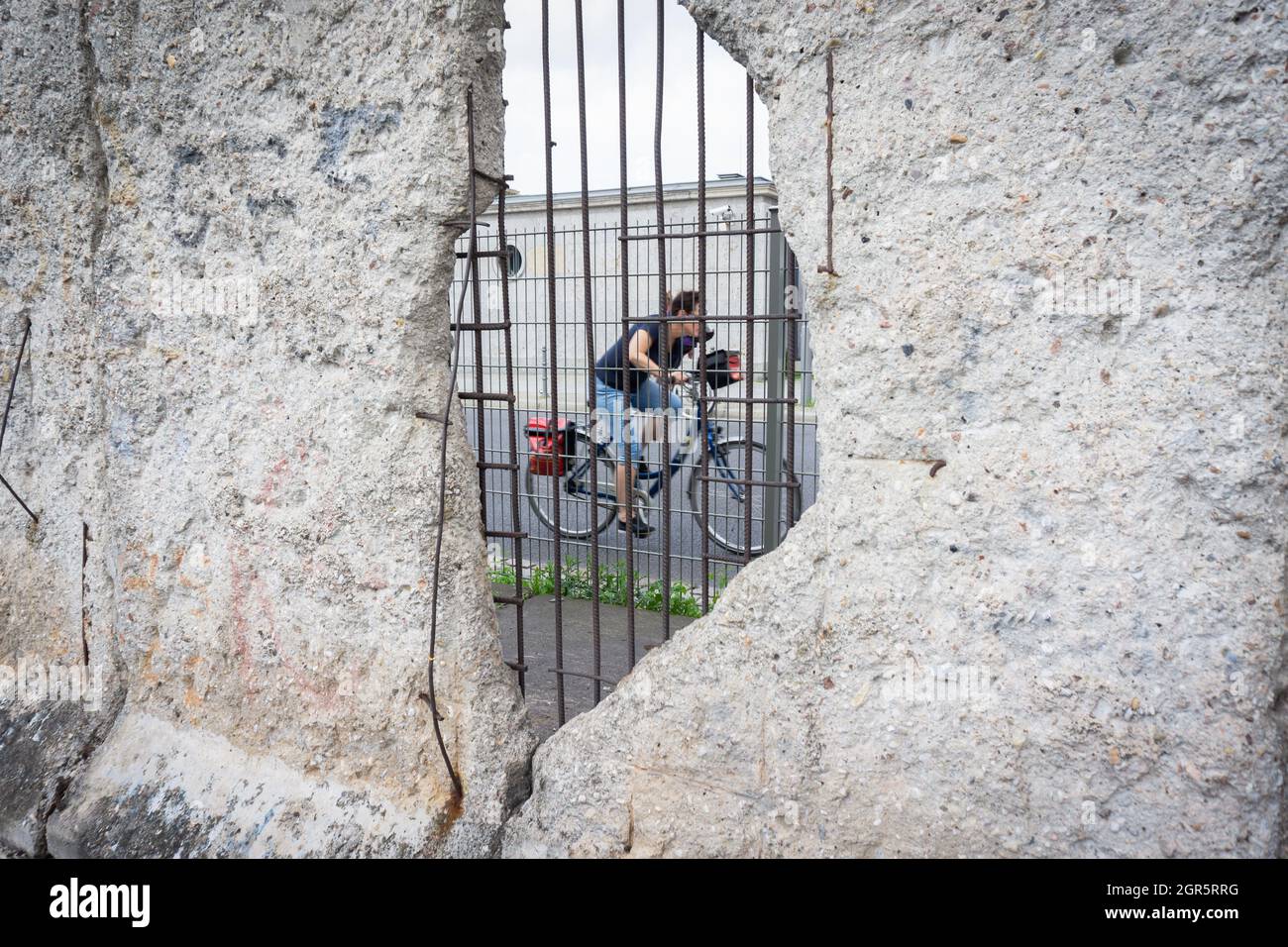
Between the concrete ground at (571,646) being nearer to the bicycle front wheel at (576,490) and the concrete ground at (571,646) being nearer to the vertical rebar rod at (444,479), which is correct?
the bicycle front wheel at (576,490)

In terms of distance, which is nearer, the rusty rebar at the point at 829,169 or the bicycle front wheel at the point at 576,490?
the rusty rebar at the point at 829,169

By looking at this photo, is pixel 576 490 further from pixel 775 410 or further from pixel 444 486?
pixel 444 486

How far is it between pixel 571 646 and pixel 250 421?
250 centimetres

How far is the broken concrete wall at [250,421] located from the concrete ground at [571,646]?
4.07 ft

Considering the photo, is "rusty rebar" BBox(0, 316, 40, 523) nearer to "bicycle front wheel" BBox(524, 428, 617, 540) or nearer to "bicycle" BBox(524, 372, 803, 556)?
"bicycle" BBox(524, 372, 803, 556)

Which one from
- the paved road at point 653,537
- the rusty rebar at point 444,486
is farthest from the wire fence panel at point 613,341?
the rusty rebar at point 444,486

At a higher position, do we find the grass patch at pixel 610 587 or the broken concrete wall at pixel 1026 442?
the broken concrete wall at pixel 1026 442

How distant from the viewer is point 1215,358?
158 centimetres

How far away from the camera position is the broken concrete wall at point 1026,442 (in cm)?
158

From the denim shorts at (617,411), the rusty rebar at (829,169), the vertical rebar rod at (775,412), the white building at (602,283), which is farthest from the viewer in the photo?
the white building at (602,283)

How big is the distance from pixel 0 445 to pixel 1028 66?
10.3 ft

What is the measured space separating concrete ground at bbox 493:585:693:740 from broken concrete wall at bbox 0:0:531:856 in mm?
1240

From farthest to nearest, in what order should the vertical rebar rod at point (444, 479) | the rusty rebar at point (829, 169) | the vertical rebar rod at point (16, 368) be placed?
the vertical rebar rod at point (16, 368), the vertical rebar rod at point (444, 479), the rusty rebar at point (829, 169)

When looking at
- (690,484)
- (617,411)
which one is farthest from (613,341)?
(690,484)
